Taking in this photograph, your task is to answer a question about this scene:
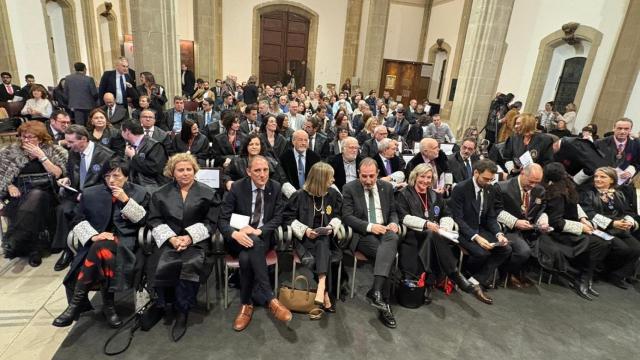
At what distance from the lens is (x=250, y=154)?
4160 millimetres

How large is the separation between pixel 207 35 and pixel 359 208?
1374cm

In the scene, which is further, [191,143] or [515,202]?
[191,143]

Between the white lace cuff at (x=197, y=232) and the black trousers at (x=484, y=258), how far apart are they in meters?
2.56

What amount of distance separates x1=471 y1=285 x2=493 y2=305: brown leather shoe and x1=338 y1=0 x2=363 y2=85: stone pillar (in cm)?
1441

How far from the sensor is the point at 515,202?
3832mm

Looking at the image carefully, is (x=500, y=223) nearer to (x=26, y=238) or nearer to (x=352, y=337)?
(x=352, y=337)

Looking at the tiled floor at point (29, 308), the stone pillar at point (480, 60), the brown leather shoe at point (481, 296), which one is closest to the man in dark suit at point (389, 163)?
the brown leather shoe at point (481, 296)

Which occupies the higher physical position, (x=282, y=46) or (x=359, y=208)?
(x=282, y=46)

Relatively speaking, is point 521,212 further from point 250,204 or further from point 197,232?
point 197,232

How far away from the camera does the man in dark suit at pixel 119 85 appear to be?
6205 mm

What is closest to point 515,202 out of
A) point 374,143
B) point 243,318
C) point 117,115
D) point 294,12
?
point 374,143

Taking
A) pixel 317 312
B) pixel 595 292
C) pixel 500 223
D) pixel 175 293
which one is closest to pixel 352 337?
pixel 317 312

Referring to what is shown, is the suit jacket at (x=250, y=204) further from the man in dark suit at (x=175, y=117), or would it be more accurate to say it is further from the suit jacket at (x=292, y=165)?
the man in dark suit at (x=175, y=117)

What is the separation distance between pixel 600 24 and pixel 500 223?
843 cm
